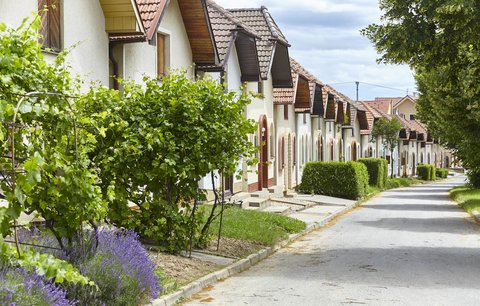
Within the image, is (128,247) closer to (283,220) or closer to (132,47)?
(132,47)

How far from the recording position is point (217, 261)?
44.6 ft

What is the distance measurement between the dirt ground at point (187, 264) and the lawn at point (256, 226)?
0.86m

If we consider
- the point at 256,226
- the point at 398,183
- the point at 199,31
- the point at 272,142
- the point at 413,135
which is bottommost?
the point at 398,183

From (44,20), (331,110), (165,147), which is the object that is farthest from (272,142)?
(165,147)

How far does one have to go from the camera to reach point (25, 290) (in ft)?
23.1

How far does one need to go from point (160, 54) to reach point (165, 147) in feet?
27.4

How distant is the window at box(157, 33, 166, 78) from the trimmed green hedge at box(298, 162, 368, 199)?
18.9m

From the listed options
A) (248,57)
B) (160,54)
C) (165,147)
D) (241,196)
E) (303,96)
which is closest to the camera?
(165,147)

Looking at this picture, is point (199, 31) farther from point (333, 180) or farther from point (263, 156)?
point (333, 180)

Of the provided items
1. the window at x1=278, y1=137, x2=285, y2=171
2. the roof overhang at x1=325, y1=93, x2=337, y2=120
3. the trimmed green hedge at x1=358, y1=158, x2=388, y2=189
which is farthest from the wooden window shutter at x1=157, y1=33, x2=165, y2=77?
the trimmed green hedge at x1=358, y1=158, x2=388, y2=189

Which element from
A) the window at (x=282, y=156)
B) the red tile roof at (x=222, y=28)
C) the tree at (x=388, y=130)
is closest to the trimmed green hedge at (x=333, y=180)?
the window at (x=282, y=156)

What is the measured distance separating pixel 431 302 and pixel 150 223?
534 cm

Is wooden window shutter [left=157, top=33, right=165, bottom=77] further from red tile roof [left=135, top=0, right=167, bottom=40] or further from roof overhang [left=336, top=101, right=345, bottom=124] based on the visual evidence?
roof overhang [left=336, top=101, right=345, bottom=124]

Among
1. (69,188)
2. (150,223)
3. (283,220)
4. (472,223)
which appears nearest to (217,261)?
(150,223)
